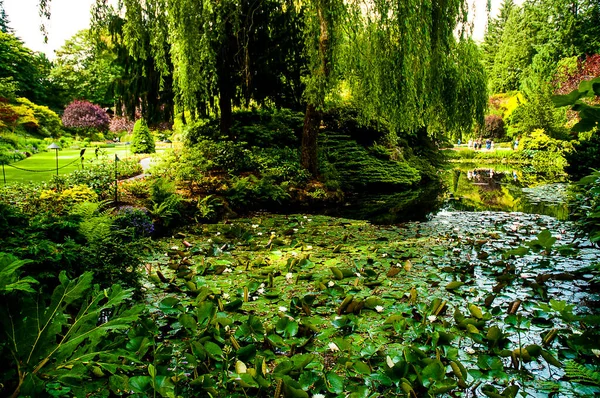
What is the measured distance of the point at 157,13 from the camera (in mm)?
7727

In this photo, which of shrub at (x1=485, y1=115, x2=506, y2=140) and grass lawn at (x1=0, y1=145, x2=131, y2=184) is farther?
shrub at (x1=485, y1=115, x2=506, y2=140)

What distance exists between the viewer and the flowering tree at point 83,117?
21328mm

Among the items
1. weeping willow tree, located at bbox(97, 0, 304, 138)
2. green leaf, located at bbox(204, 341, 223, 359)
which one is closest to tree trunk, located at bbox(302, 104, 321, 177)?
weeping willow tree, located at bbox(97, 0, 304, 138)

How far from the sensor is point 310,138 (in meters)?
9.17

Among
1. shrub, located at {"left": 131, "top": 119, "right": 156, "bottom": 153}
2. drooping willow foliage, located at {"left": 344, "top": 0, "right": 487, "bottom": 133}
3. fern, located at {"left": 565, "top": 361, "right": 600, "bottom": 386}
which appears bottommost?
fern, located at {"left": 565, "top": 361, "right": 600, "bottom": 386}

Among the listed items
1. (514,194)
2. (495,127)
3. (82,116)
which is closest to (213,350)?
(514,194)

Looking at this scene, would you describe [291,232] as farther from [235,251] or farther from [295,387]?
[295,387]

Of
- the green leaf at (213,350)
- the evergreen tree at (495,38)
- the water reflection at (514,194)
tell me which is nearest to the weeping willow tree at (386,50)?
the water reflection at (514,194)

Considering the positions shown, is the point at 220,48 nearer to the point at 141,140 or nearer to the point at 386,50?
the point at 386,50

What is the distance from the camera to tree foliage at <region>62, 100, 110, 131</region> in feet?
70.0

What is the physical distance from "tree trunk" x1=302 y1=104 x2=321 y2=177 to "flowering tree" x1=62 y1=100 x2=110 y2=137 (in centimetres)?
1763

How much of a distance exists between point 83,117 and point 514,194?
22.0 metres

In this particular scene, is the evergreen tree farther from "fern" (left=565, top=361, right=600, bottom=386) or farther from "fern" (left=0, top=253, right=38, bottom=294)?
"fern" (left=0, top=253, right=38, bottom=294)

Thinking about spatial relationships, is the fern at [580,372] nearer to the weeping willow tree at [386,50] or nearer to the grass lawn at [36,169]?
the weeping willow tree at [386,50]
